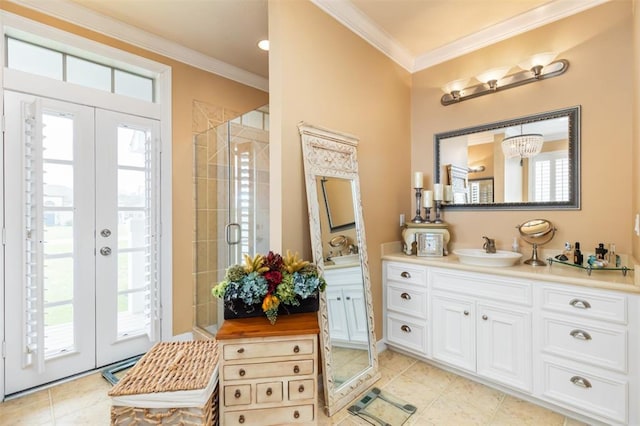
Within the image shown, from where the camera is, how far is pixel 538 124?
90.3 inches

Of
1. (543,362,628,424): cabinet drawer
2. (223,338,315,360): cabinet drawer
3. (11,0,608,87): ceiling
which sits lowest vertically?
(543,362,628,424): cabinet drawer

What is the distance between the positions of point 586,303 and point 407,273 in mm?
1107

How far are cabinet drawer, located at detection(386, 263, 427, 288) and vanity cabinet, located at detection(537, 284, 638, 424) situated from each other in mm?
764

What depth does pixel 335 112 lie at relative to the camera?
2.21 meters

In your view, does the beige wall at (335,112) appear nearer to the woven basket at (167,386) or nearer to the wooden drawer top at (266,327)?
the wooden drawer top at (266,327)

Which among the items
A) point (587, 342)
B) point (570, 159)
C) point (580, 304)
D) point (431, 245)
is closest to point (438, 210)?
point (431, 245)

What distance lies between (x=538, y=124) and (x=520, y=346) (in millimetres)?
1647

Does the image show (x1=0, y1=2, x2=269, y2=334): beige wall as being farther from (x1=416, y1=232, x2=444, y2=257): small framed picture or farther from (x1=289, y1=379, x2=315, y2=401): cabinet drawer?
(x1=416, y1=232, x2=444, y2=257): small framed picture

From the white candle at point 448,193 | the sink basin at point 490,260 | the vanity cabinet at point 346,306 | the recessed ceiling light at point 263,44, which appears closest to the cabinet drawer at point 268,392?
the vanity cabinet at point 346,306

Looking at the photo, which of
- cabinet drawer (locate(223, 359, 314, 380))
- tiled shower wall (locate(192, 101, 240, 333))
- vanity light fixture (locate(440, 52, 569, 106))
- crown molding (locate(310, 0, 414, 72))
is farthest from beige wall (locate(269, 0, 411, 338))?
tiled shower wall (locate(192, 101, 240, 333))

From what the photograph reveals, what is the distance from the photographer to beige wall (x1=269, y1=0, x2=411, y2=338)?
73.8 inches

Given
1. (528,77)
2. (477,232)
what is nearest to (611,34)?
(528,77)

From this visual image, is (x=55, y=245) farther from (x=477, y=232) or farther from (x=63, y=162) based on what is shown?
(x=477, y=232)

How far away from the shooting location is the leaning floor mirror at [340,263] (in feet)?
6.23
